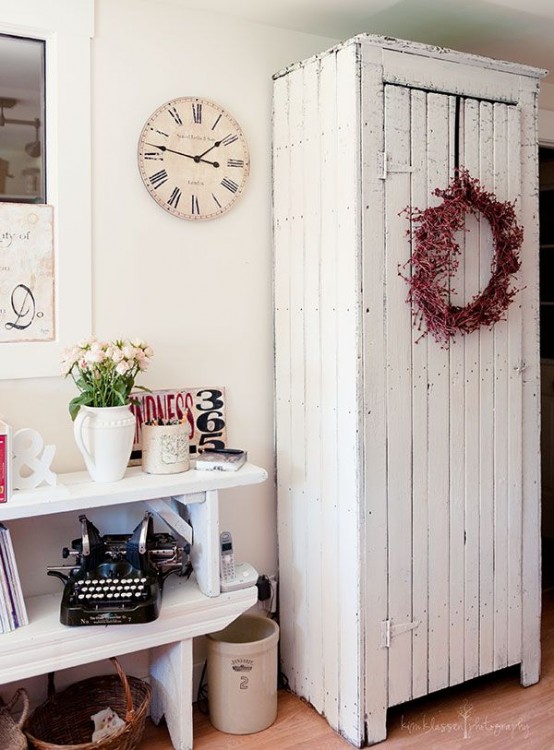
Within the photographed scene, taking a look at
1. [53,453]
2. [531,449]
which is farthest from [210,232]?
[531,449]

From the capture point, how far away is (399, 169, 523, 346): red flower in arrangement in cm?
249

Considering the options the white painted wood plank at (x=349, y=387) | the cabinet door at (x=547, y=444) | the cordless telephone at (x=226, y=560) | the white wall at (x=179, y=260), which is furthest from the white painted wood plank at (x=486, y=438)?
the cabinet door at (x=547, y=444)

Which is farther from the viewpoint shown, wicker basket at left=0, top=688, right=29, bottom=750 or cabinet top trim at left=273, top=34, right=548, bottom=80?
cabinet top trim at left=273, top=34, right=548, bottom=80

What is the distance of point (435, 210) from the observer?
8.20 feet

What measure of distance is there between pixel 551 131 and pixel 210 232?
177cm

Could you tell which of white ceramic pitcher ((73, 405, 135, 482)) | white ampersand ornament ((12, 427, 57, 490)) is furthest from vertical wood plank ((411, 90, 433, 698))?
white ampersand ornament ((12, 427, 57, 490))

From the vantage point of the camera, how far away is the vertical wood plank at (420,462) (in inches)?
98.7

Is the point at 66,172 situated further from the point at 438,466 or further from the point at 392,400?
the point at 438,466

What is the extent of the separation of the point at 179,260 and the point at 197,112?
0.51m

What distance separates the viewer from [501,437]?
276 centimetres

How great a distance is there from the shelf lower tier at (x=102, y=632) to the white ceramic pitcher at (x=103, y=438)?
43 centimetres

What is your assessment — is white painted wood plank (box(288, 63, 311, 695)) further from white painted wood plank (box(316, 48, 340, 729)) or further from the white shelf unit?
the white shelf unit

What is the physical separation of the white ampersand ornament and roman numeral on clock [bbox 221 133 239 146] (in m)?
1.20

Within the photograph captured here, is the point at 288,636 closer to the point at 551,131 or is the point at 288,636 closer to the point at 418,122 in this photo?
the point at 418,122
